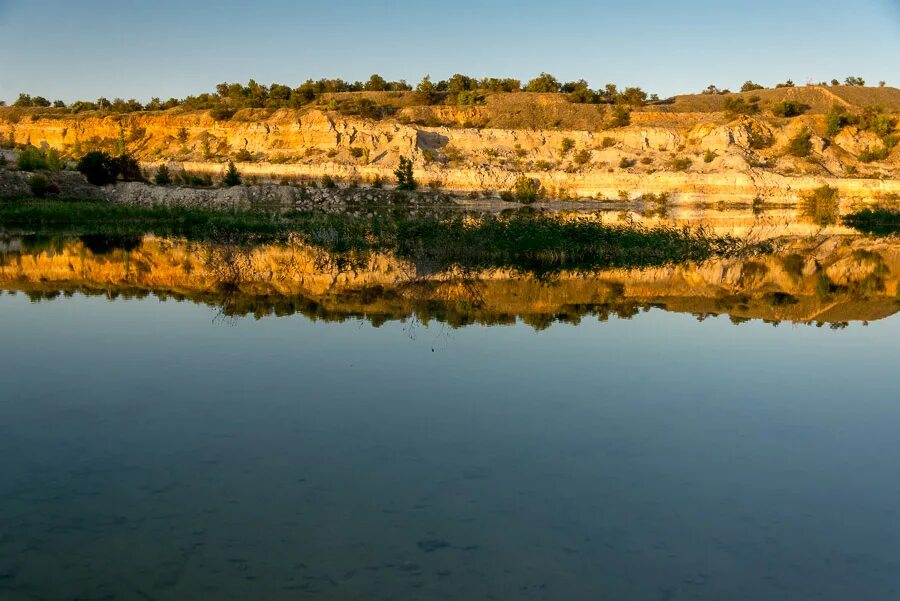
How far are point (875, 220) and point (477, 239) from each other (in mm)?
33690

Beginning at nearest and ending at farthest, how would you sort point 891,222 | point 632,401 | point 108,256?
point 632,401 < point 108,256 < point 891,222

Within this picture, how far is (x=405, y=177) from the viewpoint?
55.9 meters

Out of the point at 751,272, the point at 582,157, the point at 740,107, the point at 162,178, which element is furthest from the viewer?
the point at 740,107

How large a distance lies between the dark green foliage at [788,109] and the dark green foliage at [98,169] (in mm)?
59057

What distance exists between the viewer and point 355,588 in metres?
5.20

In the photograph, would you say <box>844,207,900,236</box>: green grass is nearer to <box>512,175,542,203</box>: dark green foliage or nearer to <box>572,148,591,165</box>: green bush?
<box>512,175,542,203</box>: dark green foliage

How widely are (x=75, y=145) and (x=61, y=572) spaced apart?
75.9m

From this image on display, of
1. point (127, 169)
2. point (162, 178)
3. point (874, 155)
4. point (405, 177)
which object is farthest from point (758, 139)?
point (127, 169)

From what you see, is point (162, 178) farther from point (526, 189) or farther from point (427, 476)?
point (427, 476)

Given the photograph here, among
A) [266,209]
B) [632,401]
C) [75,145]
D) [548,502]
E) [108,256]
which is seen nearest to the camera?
[548,502]

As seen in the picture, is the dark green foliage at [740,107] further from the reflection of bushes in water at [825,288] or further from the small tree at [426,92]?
the reflection of bushes in water at [825,288]

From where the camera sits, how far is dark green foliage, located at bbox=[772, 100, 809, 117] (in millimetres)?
77125

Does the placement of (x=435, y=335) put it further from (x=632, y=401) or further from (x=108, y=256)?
(x=108, y=256)

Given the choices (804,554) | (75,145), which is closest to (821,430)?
(804,554)
